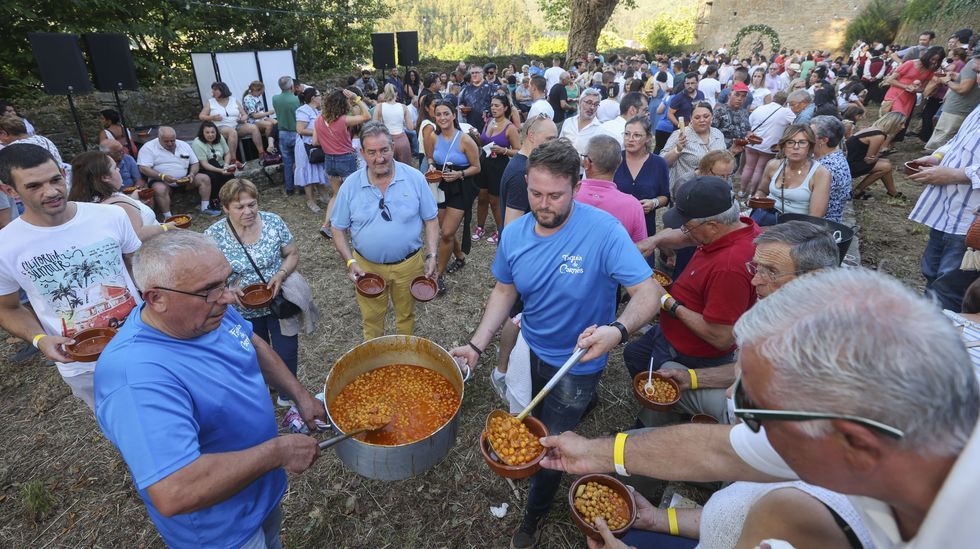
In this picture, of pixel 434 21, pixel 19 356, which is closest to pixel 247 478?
pixel 19 356

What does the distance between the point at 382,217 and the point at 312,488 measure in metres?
2.22

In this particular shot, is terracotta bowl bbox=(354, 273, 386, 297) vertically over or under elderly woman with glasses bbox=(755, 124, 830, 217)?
under

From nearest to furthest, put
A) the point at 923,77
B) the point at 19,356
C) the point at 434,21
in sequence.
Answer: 1. the point at 19,356
2. the point at 923,77
3. the point at 434,21

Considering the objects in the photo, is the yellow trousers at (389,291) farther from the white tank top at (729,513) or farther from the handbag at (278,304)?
the white tank top at (729,513)

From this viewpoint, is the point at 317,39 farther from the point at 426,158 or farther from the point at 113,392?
the point at 113,392

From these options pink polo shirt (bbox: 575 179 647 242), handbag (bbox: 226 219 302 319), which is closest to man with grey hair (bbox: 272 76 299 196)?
handbag (bbox: 226 219 302 319)

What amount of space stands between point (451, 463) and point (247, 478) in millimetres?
2229

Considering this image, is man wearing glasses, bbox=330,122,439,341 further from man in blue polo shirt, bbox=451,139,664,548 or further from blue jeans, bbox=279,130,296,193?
blue jeans, bbox=279,130,296,193

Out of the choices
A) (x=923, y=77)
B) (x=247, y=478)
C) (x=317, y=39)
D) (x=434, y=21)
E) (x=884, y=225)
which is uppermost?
(x=434, y=21)

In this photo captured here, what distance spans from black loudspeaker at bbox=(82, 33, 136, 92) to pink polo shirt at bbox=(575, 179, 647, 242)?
9.55m

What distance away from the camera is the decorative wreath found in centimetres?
3559

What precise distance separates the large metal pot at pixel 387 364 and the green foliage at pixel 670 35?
41625 mm

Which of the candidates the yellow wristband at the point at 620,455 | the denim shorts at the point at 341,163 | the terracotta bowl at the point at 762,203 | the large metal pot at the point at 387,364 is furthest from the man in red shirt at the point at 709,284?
the denim shorts at the point at 341,163

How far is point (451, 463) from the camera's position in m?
3.72
